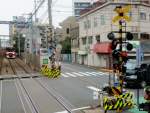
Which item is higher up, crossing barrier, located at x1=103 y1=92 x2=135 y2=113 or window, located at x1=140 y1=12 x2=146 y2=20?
window, located at x1=140 y1=12 x2=146 y2=20

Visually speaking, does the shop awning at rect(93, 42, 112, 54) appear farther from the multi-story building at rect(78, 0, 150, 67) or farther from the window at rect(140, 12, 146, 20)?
the window at rect(140, 12, 146, 20)

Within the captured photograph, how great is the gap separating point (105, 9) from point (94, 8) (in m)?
4.94

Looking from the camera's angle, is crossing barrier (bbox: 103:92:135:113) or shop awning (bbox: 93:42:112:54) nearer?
crossing barrier (bbox: 103:92:135:113)

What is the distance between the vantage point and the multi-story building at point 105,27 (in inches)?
2124

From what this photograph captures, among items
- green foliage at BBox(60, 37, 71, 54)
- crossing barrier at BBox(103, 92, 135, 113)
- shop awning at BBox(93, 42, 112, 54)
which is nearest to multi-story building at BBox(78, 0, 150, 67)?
shop awning at BBox(93, 42, 112, 54)

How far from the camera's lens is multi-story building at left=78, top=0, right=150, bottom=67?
177 ft

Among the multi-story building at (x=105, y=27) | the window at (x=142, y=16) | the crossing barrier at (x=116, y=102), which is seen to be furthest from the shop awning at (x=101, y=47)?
the crossing barrier at (x=116, y=102)

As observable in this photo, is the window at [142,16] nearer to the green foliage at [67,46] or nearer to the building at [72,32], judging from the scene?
the building at [72,32]

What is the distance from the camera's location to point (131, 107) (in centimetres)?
1684

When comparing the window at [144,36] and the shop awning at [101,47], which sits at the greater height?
the window at [144,36]

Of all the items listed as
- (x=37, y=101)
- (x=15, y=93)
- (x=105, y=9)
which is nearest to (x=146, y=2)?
(x=105, y=9)

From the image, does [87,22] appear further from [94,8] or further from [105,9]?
[105,9]

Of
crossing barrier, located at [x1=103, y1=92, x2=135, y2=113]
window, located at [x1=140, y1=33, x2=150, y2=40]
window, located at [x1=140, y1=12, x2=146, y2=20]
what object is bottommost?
crossing barrier, located at [x1=103, y1=92, x2=135, y2=113]

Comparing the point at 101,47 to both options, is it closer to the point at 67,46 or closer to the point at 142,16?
the point at 142,16
